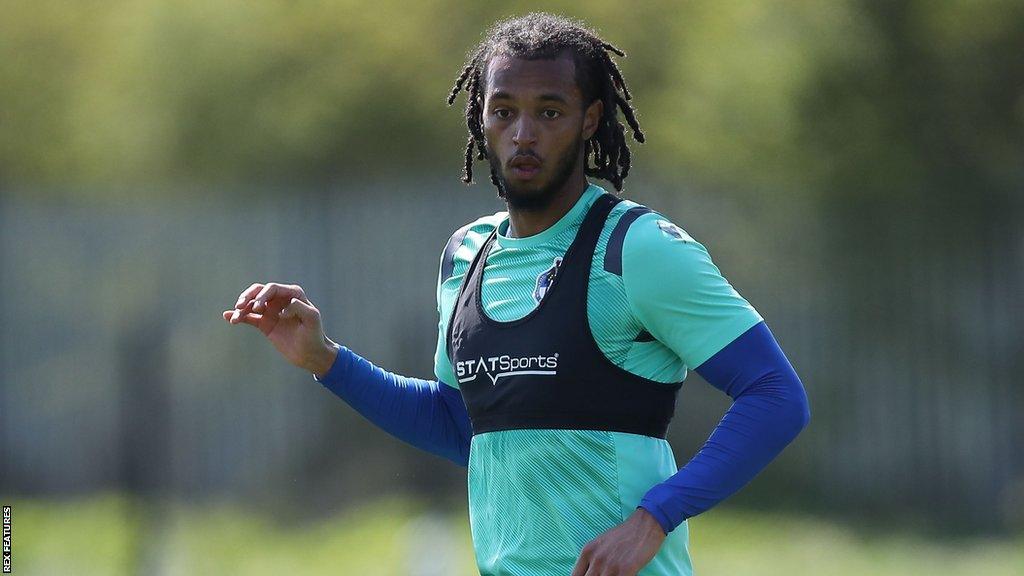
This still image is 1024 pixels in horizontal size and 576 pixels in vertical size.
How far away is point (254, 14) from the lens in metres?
6.60

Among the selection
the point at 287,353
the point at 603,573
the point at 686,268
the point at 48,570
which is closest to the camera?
the point at 603,573

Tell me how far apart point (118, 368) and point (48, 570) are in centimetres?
97

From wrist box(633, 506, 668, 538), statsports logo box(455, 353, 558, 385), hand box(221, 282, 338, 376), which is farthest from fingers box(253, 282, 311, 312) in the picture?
wrist box(633, 506, 668, 538)

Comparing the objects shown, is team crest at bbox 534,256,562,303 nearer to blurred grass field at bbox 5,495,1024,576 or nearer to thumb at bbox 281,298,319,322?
thumb at bbox 281,298,319,322

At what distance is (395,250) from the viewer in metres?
6.45

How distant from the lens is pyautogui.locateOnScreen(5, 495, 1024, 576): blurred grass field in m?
6.03

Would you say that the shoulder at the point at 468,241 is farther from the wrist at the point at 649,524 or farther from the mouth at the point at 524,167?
the wrist at the point at 649,524

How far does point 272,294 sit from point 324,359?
18cm

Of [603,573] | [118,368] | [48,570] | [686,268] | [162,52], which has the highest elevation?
[162,52]

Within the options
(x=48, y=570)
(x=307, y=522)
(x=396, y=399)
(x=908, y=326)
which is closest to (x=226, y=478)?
(x=307, y=522)

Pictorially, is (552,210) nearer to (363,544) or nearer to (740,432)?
(740,432)

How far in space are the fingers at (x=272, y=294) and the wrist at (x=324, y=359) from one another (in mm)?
107

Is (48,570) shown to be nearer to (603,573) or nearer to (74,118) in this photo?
(74,118)

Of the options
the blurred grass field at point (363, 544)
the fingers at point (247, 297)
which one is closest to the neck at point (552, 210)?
the fingers at point (247, 297)
